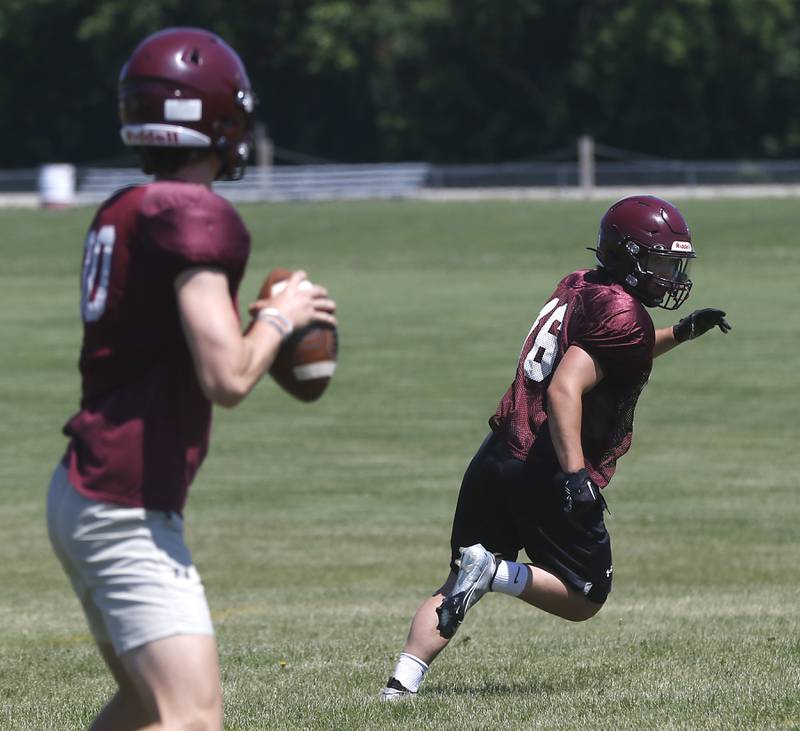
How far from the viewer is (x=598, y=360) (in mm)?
6043

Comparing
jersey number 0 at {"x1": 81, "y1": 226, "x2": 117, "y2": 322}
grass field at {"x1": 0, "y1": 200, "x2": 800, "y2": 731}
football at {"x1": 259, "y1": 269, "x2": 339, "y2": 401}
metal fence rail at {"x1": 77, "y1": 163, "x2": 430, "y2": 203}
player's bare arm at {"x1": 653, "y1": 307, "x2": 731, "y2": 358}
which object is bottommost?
metal fence rail at {"x1": 77, "y1": 163, "x2": 430, "y2": 203}

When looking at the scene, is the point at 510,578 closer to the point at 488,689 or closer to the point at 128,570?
the point at 488,689

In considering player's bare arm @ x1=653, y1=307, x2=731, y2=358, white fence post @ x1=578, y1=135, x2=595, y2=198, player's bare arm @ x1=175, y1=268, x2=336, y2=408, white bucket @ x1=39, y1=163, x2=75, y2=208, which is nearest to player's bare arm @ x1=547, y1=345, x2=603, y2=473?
player's bare arm @ x1=653, y1=307, x2=731, y2=358

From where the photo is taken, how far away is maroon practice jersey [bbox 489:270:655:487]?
19.8ft

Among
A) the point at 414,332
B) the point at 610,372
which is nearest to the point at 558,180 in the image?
the point at 414,332

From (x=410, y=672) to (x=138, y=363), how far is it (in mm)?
2611

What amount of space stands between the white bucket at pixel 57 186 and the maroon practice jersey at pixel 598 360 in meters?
46.1

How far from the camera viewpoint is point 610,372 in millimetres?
6117

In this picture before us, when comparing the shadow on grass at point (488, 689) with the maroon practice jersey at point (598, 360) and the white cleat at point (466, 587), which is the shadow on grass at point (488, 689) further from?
the maroon practice jersey at point (598, 360)

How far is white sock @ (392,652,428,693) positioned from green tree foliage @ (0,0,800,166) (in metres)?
52.0

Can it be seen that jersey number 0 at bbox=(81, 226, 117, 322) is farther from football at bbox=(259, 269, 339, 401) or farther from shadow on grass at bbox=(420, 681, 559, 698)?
shadow on grass at bbox=(420, 681, 559, 698)

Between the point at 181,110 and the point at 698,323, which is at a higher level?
the point at 181,110

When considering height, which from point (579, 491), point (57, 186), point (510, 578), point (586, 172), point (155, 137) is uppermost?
point (155, 137)

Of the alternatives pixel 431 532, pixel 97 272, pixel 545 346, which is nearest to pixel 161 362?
pixel 97 272
